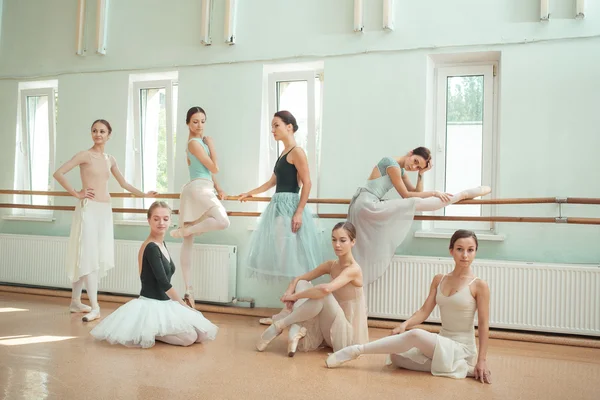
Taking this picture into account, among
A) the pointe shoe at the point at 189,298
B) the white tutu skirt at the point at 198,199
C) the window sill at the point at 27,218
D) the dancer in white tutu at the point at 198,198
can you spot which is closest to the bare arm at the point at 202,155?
the dancer in white tutu at the point at 198,198

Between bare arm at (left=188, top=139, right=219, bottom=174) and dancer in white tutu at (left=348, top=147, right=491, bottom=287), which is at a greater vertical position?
bare arm at (left=188, top=139, right=219, bottom=174)

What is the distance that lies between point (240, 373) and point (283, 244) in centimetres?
138

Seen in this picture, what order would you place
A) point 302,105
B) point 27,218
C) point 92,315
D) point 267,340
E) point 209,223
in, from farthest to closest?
1. point 27,218
2. point 302,105
3. point 209,223
4. point 92,315
5. point 267,340

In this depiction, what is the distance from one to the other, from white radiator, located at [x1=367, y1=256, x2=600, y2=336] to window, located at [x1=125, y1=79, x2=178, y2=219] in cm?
238

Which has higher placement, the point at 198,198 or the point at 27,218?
the point at 198,198

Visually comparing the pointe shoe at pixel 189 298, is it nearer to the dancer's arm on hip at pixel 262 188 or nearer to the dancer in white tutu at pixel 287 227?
the dancer in white tutu at pixel 287 227

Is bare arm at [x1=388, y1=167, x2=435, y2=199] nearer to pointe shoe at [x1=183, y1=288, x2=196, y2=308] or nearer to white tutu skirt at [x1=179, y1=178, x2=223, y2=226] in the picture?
white tutu skirt at [x1=179, y1=178, x2=223, y2=226]

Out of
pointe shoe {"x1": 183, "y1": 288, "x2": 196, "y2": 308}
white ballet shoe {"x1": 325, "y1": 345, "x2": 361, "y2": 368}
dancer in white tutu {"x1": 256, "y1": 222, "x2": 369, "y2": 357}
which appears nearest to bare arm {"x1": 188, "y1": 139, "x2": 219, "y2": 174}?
pointe shoe {"x1": 183, "y1": 288, "x2": 196, "y2": 308}

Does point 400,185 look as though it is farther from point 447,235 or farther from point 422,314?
point 422,314

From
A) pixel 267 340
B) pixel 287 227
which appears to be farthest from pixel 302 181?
pixel 267 340

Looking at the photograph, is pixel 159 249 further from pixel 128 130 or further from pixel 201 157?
pixel 128 130

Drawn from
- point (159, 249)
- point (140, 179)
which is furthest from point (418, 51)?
point (140, 179)

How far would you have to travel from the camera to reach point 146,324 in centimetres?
349

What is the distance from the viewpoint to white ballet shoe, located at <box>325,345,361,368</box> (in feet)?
10.2
